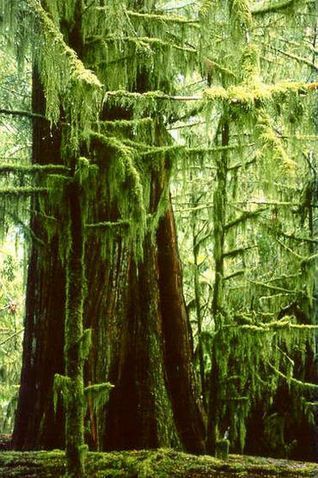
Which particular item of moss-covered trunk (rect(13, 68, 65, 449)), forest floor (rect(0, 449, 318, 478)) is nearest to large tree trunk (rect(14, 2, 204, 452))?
moss-covered trunk (rect(13, 68, 65, 449))

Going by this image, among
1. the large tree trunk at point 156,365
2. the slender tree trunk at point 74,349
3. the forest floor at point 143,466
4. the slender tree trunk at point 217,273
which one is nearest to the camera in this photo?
the slender tree trunk at point 74,349

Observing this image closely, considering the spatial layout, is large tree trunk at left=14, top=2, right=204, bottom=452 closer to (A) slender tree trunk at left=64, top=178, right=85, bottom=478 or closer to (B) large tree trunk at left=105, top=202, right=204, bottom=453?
(B) large tree trunk at left=105, top=202, right=204, bottom=453

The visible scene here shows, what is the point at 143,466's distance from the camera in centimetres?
416

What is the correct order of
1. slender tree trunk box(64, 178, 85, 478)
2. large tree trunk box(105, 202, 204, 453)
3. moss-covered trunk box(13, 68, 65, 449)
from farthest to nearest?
large tree trunk box(105, 202, 204, 453) → moss-covered trunk box(13, 68, 65, 449) → slender tree trunk box(64, 178, 85, 478)

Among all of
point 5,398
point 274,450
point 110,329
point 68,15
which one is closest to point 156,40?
point 68,15

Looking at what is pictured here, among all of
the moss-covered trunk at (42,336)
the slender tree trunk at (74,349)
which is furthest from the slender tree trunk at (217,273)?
the slender tree trunk at (74,349)

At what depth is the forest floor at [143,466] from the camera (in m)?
4.00

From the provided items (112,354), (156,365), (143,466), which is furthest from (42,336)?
(143,466)

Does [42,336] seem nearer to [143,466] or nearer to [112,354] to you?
[112,354]

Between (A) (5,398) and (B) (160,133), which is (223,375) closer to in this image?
(B) (160,133)

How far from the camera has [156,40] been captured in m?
4.13

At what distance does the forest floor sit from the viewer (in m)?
4.00

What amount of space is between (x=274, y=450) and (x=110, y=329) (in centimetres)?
398

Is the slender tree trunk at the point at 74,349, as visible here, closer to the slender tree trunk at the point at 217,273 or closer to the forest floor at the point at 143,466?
the forest floor at the point at 143,466
